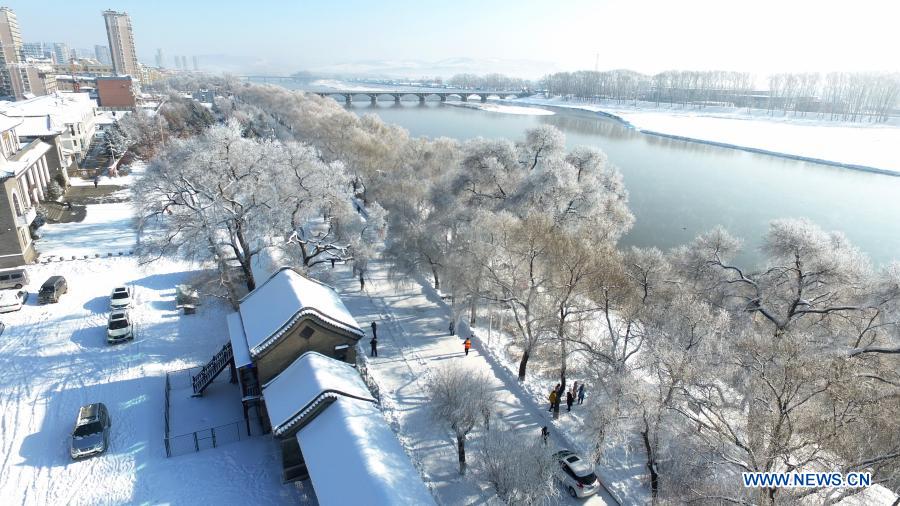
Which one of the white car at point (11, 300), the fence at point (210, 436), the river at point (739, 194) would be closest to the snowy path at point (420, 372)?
the fence at point (210, 436)

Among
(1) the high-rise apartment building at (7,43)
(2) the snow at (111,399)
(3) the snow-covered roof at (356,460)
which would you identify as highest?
(1) the high-rise apartment building at (7,43)

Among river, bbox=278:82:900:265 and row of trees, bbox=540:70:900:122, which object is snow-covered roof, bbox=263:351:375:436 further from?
row of trees, bbox=540:70:900:122

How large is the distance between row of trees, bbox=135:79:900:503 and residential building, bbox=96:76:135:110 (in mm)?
73131

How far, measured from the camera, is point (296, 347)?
50.9 ft

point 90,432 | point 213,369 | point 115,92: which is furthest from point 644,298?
point 115,92

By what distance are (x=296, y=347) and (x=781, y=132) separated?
9829cm

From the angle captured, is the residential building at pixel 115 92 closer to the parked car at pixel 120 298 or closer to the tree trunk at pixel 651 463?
the parked car at pixel 120 298

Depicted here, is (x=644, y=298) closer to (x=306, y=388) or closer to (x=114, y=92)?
(x=306, y=388)

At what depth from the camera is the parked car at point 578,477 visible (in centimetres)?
1339

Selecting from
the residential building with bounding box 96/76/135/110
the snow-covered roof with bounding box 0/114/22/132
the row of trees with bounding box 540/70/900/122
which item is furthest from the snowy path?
the row of trees with bounding box 540/70/900/122

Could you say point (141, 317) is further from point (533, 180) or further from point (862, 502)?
point (862, 502)

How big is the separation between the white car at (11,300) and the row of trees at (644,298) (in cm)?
709

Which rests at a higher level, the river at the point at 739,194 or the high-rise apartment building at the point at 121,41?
the high-rise apartment building at the point at 121,41

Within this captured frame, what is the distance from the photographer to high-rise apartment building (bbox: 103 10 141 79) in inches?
6885
